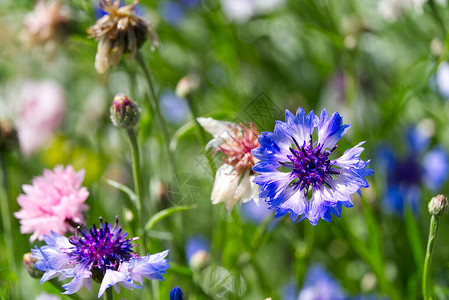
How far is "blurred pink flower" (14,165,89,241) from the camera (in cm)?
62

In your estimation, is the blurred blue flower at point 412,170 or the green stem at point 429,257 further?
the blurred blue flower at point 412,170

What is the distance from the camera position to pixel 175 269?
24.9 inches

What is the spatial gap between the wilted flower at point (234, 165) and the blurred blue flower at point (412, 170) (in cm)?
46

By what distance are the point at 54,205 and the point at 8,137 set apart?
206 millimetres

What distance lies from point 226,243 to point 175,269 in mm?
175

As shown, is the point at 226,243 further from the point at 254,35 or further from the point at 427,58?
the point at 254,35

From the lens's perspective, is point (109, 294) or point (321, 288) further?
point (321, 288)

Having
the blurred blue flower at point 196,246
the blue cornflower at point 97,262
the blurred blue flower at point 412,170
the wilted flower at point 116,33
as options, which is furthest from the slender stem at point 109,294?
the blurred blue flower at point 412,170

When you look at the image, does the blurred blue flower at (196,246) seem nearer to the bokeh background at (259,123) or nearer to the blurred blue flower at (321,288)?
the bokeh background at (259,123)

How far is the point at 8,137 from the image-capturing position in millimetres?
795

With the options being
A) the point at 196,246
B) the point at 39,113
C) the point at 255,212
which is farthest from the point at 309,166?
the point at 39,113

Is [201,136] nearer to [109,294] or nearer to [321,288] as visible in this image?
[109,294]

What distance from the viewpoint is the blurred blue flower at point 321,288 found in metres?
0.92

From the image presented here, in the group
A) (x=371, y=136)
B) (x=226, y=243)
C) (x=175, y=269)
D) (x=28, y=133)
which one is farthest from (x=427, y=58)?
(x=28, y=133)
